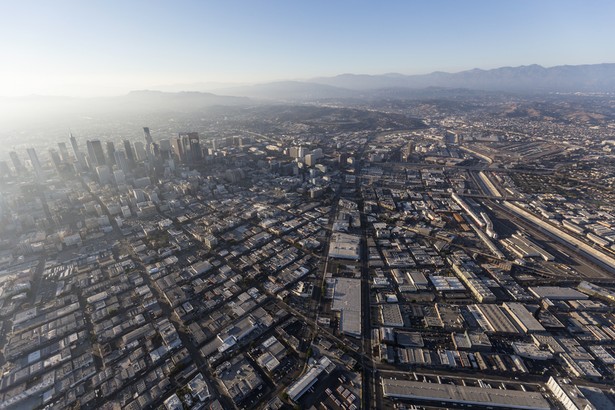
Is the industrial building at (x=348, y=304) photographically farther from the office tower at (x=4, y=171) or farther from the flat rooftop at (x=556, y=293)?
the office tower at (x=4, y=171)

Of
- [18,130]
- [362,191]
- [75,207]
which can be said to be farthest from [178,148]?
[18,130]

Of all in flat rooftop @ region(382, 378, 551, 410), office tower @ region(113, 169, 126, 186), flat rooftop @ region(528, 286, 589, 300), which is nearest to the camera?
flat rooftop @ region(382, 378, 551, 410)

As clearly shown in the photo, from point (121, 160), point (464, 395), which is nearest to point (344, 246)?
point (464, 395)

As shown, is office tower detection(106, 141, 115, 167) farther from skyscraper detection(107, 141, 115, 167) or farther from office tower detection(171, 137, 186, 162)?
office tower detection(171, 137, 186, 162)

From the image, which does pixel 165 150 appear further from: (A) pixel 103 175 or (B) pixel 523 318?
(B) pixel 523 318

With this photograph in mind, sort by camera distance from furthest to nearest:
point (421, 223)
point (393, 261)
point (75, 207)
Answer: point (75, 207) < point (421, 223) < point (393, 261)

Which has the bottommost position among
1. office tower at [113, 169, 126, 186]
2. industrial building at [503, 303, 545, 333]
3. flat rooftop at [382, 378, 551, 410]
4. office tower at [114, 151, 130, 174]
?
flat rooftop at [382, 378, 551, 410]

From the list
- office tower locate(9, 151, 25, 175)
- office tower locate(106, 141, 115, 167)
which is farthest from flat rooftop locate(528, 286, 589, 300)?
office tower locate(9, 151, 25, 175)

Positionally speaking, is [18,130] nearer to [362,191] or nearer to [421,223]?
[362,191]
